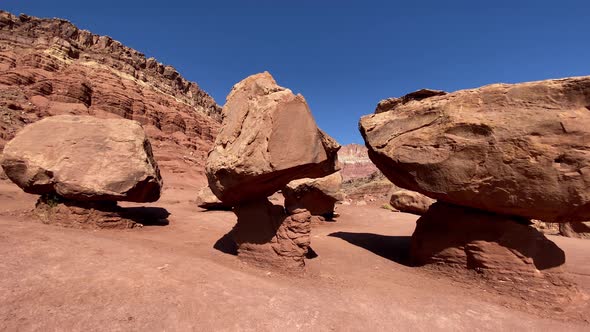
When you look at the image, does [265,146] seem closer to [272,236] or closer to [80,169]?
[272,236]

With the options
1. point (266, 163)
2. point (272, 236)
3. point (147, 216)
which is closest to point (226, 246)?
point (272, 236)

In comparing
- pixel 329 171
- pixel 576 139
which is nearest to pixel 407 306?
pixel 329 171

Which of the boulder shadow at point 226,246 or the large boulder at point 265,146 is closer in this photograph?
the large boulder at point 265,146

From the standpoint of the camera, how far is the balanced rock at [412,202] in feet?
49.3

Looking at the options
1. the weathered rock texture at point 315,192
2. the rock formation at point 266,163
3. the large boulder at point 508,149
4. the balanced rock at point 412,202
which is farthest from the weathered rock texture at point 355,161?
the rock formation at point 266,163

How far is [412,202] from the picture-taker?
1540 cm

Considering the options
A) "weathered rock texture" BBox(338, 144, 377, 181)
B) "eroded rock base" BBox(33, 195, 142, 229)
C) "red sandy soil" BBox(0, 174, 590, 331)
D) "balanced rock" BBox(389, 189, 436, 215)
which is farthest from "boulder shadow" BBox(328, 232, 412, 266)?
"weathered rock texture" BBox(338, 144, 377, 181)

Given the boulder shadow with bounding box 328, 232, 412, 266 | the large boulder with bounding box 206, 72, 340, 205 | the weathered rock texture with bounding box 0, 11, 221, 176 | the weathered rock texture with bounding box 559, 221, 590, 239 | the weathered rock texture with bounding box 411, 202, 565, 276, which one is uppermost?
the weathered rock texture with bounding box 0, 11, 221, 176

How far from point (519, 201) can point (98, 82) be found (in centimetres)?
3599

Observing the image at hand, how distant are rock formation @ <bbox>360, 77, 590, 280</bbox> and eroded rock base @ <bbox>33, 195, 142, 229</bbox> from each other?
7.30 meters

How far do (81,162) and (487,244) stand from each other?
9498 mm

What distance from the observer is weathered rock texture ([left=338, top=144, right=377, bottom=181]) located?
9800 centimetres

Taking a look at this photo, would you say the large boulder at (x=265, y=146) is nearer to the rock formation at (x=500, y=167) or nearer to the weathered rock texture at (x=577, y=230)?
the rock formation at (x=500, y=167)

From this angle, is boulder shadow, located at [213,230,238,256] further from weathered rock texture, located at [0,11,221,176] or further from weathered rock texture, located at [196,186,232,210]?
weathered rock texture, located at [0,11,221,176]
